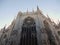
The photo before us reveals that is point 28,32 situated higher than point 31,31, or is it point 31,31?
point 31,31

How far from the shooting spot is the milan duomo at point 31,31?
93.3 ft

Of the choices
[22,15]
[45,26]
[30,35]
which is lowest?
[30,35]

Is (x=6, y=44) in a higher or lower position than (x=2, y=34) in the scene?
lower

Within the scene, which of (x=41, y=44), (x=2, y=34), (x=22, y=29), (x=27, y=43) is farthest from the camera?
(x=2, y=34)

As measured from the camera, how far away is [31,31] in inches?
1207

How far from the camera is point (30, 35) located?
30.0 m

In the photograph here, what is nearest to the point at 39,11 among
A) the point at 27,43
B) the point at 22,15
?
the point at 22,15

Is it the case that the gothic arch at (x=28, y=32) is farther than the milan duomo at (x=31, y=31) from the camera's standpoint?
Yes

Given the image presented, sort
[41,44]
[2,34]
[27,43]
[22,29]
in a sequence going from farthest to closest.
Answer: [2,34] → [22,29] → [27,43] → [41,44]

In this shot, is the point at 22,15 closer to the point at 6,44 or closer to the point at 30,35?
the point at 30,35

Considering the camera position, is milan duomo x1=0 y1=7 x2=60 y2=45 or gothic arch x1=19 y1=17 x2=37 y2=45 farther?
gothic arch x1=19 y1=17 x2=37 y2=45

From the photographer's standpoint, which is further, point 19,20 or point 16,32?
point 19,20

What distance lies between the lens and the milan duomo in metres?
28.4

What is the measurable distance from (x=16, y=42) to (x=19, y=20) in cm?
699
